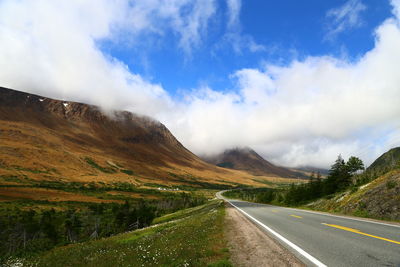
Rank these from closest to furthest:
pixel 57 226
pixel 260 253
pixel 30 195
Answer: pixel 260 253 → pixel 57 226 → pixel 30 195

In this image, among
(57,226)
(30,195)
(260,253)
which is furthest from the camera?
(30,195)

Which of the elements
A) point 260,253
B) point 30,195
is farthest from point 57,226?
point 260,253

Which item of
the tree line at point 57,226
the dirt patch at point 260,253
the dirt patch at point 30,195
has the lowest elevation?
the tree line at point 57,226

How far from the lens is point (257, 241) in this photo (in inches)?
391

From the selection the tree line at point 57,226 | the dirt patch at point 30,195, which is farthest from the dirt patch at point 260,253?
the dirt patch at point 30,195

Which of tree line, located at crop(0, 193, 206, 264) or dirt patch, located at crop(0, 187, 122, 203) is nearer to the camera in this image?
tree line, located at crop(0, 193, 206, 264)

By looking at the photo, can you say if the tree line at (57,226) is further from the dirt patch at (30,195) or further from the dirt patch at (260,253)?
the dirt patch at (260,253)

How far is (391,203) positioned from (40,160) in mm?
171289

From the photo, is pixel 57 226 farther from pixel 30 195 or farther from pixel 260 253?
pixel 260 253

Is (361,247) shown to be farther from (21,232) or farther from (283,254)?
(21,232)

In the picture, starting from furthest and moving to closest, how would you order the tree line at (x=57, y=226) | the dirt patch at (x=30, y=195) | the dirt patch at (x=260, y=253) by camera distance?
1. the dirt patch at (x=30, y=195)
2. the tree line at (x=57, y=226)
3. the dirt patch at (x=260, y=253)

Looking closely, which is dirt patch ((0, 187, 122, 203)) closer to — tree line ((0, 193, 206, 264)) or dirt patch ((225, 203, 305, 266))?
tree line ((0, 193, 206, 264))

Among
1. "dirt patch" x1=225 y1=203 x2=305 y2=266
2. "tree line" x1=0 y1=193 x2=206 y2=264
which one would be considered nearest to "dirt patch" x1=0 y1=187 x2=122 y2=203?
"tree line" x1=0 y1=193 x2=206 y2=264

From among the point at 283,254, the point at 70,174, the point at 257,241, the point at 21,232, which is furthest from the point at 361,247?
the point at 70,174
